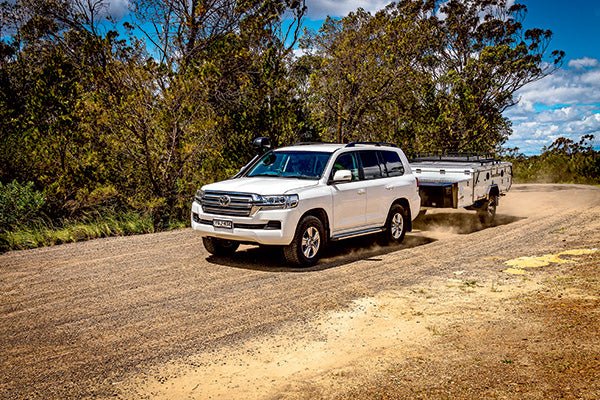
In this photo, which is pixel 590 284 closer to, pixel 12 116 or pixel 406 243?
pixel 406 243

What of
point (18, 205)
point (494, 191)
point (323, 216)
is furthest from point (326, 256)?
point (18, 205)

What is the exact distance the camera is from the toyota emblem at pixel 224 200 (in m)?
8.84

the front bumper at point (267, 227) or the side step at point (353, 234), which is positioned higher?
the front bumper at point (267, 227)

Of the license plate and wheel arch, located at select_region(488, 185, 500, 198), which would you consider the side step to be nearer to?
the license plate

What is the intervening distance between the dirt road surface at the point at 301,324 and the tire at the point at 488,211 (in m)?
4.13

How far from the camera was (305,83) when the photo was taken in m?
21.9

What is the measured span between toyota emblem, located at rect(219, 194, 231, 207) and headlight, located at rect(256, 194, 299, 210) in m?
0.54

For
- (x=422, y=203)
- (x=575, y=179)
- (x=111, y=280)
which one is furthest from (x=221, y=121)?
(x=575, y=179)

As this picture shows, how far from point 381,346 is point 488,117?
24341 millimetres

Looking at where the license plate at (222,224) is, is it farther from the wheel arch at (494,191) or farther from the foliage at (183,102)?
the wheel arch at (494,191)

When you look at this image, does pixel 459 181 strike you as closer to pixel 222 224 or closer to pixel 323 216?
pixel 323 216

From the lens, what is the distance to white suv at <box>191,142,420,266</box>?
28.3 ft

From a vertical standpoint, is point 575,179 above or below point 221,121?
below

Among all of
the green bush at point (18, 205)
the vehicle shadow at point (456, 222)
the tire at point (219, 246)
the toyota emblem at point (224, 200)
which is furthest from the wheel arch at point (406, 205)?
the green bush at point (18, 205)
